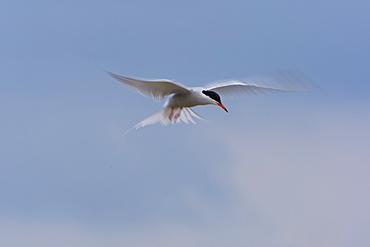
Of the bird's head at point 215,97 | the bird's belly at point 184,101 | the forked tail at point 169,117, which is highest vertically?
the forked tail at point 169,117

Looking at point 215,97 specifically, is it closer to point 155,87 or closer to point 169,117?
point 155,87

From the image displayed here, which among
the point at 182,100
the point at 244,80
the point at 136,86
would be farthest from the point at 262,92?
the point at 136,86

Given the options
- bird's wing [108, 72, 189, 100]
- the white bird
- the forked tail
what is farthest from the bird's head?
the forked tail

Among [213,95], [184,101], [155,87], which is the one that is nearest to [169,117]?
[184,101]

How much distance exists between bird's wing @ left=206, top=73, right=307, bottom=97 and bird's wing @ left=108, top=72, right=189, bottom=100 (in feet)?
2.36

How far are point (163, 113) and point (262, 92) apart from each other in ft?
5.25

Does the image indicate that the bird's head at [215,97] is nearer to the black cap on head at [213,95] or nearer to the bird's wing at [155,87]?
the black cap on head at [213,95]

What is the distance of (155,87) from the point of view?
418 inches

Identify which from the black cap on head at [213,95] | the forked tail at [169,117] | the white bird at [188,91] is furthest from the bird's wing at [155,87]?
the forked tail at [169,117]

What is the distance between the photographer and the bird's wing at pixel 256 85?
412 inches

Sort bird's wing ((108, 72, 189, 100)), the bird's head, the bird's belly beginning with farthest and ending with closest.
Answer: the bird's belly < the bird's head < bird's wing ((108, 72, 189, 100))

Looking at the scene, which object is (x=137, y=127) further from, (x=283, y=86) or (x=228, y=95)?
(x=283, y=86)

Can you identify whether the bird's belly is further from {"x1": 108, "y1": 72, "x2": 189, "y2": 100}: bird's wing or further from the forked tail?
the forked tail

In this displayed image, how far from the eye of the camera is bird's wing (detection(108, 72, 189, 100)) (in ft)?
33.5
